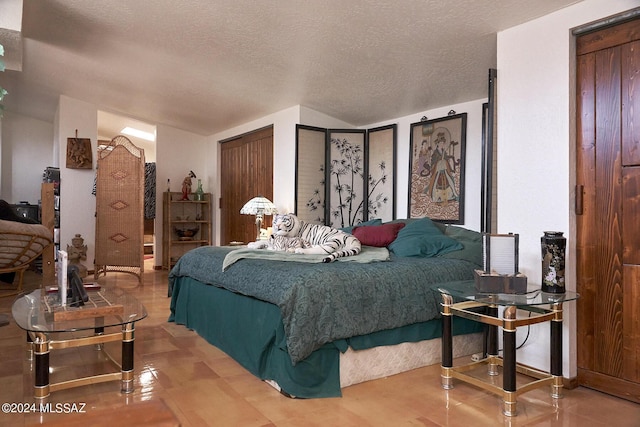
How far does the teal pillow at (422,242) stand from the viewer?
3.42 metres

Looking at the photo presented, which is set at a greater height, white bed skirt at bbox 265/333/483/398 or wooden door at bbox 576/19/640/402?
wooden door at bbox 576/19/640/402

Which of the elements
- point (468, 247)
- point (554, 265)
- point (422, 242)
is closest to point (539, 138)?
point (554, 265)

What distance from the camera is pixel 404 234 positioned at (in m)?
3.73

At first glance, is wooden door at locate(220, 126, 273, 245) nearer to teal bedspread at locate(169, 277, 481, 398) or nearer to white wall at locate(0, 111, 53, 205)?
teal bedspread at locate(169, 277, 481, 398)

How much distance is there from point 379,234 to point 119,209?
3645mm

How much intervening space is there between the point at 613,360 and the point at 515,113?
5.07 ft

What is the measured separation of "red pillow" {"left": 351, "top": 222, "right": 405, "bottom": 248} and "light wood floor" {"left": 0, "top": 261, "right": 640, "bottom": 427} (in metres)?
1.24

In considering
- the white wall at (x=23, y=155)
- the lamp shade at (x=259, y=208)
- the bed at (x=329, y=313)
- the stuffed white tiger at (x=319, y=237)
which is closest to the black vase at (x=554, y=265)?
the bed at (x=329, y=313)

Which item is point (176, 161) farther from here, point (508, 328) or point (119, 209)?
point (508, 328)

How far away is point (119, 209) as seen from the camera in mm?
5762

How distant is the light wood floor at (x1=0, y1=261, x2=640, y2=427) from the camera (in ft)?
6.90

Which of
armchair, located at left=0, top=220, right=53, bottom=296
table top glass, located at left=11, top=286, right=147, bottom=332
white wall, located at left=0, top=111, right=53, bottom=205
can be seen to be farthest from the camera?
white wall, located at left=0, top=111, right=53, bottom=205

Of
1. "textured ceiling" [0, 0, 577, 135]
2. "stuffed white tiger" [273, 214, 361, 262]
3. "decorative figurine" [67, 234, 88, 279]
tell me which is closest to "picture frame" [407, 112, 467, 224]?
"textured ceiling" [0, 0, 577, 135]

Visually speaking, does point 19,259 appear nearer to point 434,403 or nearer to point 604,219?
point 434,403
